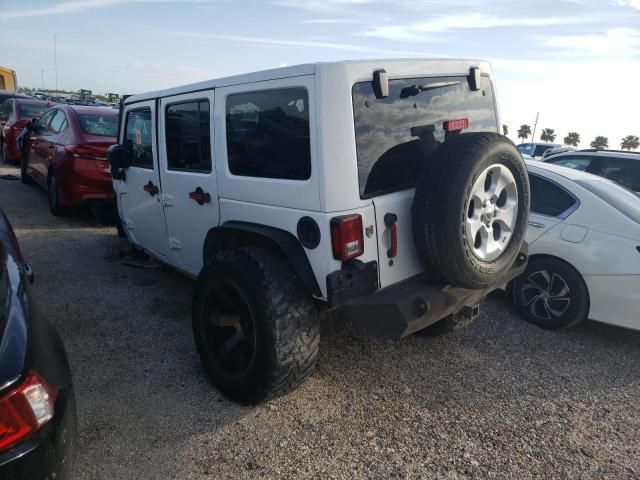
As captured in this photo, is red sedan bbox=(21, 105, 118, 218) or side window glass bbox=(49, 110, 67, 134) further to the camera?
side window glass bbox=(49, 110, 67, 134)

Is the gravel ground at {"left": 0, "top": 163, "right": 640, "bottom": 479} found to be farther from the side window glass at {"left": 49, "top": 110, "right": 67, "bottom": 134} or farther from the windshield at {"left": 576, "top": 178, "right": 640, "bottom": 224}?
the side window glass at {"left": 49, "top": 110, "right": 67, "bottom": 134}

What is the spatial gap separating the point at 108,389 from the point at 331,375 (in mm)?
1452

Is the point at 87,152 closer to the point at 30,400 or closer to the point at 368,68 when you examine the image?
the point at 368,68

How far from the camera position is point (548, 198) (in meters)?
4.14

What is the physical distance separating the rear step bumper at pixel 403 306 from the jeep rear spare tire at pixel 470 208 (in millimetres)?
106

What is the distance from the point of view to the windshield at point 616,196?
3738mm

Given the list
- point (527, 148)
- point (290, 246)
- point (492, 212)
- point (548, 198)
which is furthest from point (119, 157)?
point (527, 148)

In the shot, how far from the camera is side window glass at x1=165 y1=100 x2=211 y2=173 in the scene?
3260 mm

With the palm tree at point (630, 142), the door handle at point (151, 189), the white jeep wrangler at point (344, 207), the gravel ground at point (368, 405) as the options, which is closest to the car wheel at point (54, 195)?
the gravel ground at point (368, 405)

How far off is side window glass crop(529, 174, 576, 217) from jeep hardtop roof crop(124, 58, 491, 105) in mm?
1415

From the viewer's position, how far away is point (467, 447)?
2.56 metres

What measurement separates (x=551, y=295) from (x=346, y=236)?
7.93 feet

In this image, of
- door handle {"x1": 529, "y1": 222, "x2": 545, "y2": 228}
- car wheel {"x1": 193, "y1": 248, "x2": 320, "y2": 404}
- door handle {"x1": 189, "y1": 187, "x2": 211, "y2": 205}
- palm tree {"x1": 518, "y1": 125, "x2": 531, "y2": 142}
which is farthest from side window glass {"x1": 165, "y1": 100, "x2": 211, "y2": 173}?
palm tree {"x1": 518, "y1": 125, "x2": 531, "y2": 142}

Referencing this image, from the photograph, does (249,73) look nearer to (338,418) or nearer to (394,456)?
(338,418)
